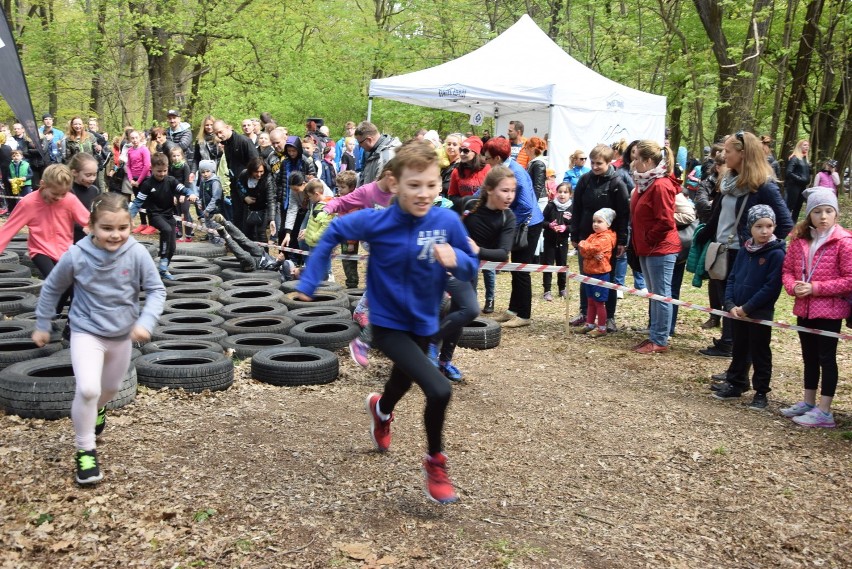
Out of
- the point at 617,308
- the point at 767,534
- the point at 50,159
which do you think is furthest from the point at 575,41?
the point at 767,534

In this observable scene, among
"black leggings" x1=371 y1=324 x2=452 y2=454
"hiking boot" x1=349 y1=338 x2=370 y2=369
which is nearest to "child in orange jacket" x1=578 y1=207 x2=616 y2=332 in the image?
"hiking boot" x1=349 y1=338 x2=370 y2=369

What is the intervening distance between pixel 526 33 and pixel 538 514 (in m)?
15.2

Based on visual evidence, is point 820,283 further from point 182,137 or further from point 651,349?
point 182,137

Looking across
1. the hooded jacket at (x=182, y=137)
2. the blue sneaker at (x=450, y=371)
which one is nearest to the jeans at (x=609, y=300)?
the blue sneaker at (x=450, y=371)

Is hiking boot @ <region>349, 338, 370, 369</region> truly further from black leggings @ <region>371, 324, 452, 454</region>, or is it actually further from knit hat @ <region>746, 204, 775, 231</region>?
knit hat @ <region>746, 204, 775, 231</region>

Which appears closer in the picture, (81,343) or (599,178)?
(81,343)

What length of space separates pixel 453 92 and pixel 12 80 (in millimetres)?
10069

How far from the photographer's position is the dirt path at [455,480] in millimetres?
4137

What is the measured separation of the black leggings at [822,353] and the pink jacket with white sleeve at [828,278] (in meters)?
0.09

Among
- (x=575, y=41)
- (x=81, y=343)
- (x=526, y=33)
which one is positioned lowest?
(x=81, y=343)

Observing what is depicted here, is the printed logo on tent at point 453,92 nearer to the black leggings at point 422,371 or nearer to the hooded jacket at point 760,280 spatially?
the hooded jacket at point 760,280

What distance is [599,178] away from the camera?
9445 mm

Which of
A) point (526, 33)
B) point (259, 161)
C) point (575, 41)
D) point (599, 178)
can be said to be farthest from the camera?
point (575, 41)

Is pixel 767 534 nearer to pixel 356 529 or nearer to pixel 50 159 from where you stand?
pixel 356 529
